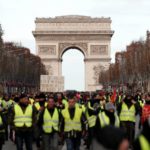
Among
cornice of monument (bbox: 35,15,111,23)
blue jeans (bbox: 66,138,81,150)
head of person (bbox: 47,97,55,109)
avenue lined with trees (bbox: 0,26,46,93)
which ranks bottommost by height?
blue jeans (bbox: 66,138,81,150)

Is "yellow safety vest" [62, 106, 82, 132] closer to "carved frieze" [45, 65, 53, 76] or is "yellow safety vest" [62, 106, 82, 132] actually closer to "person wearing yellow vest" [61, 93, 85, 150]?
"person wearing yellow vest" [61, 93, 85, 150]

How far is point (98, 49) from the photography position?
11394cm

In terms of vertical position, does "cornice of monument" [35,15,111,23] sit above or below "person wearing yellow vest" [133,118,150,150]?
above

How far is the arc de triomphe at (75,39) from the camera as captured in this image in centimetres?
11181

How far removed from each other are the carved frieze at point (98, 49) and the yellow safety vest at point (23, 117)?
99862 mm

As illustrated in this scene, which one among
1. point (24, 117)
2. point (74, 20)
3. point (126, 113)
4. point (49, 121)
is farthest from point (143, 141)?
point (74, 20)

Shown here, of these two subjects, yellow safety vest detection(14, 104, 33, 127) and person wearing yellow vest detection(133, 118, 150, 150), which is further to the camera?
yellow safety vest detection(14, 104, 33, 127)

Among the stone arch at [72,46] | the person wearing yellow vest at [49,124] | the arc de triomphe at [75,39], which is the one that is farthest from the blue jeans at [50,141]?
the stone arch at [72,46]

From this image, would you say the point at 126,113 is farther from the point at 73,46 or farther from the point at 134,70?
the point at 73,46

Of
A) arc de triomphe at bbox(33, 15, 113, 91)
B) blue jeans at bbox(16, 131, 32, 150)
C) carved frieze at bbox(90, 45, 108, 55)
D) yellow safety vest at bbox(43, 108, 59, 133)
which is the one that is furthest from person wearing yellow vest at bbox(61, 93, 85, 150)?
carved frieze at bbox(90, 45, 108, 55)

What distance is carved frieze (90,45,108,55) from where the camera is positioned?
11350cm

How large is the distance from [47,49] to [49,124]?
10077 cm

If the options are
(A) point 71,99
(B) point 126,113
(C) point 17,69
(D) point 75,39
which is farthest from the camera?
(D) point 75,39

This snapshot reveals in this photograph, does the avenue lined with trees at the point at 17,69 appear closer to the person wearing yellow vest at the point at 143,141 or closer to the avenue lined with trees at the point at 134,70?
the avenue lined with trees at the point at 134,70
